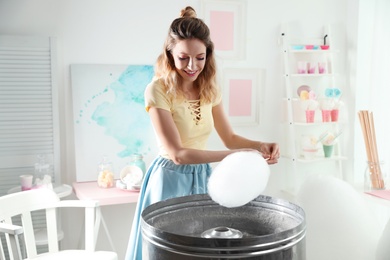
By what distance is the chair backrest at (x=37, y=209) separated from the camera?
226 centimetres

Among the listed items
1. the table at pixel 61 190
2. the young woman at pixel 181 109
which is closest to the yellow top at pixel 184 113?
the young woman at pixel 181 109

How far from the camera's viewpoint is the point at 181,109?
1961mm

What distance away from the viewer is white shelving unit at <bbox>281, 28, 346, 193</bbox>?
330cm

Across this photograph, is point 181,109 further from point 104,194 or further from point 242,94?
point 242,94

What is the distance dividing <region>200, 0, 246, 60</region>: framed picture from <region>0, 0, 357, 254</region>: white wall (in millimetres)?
53

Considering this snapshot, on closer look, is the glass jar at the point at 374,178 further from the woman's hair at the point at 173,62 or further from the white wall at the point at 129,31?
the woman's hair at the point at 173,62

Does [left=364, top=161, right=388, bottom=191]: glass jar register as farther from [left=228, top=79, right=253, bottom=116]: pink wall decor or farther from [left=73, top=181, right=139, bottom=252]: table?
[left=73, top=181, right=139, bottom=252]: table

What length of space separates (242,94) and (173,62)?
137cm

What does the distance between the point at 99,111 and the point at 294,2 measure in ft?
5.19

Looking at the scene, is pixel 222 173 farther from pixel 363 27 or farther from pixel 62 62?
pixel 363 27

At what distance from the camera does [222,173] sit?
1.13 meters

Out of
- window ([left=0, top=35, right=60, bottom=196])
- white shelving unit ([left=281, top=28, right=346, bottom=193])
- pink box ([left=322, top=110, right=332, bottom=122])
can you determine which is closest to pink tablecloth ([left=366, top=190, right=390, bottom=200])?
white shelving unit ([left=281, top=28, right=346, bottom=193])

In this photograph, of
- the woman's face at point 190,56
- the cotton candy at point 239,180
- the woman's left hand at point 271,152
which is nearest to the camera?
the cotton candy at point 239,180

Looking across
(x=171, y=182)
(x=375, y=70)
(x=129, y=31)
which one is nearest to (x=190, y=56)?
(x=171, y=182)
